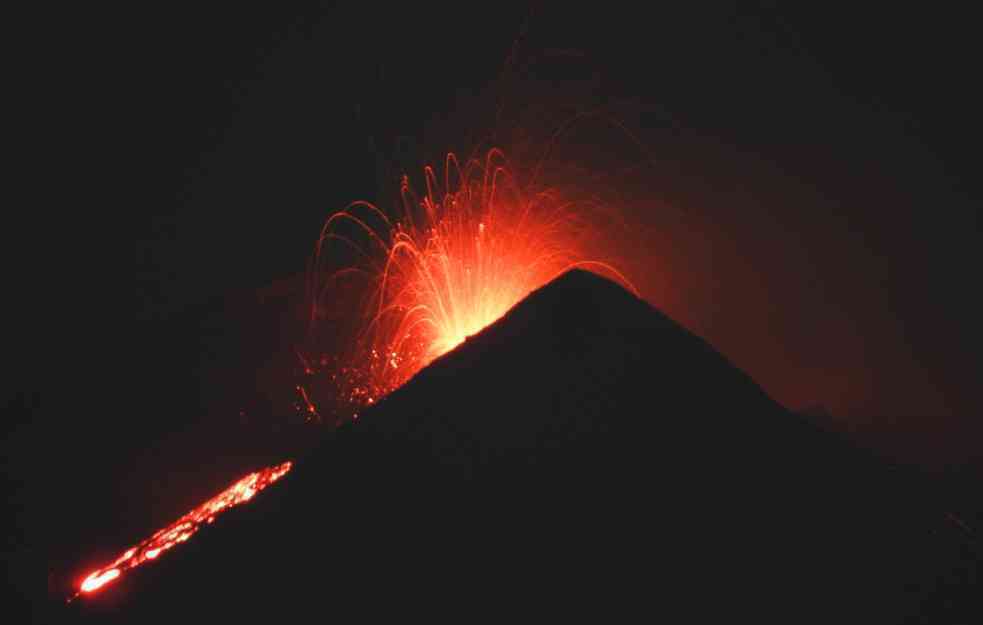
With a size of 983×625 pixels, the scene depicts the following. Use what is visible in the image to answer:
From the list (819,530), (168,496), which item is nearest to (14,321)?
(168,496)

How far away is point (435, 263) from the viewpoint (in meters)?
6.71

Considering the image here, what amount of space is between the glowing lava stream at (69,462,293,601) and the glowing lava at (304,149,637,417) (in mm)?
2480

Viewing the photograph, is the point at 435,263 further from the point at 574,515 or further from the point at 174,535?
the point at 574,515

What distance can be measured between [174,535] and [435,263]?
5.24 meters

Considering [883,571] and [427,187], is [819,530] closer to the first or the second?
[883,571]

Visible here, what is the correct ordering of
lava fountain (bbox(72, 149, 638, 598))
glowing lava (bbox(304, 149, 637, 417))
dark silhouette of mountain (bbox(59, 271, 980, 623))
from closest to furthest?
1. dark silhouette of mountain (bbox(59, 271, 980, 623))
2. lava fountain (bbox(72, 149, 638, 598))
3. glowing lava (bbox(304, 149, 637, 417))

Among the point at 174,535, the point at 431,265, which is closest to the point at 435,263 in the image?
the point at 431,265

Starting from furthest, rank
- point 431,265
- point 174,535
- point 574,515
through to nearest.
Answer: point 431,265 → point 174,535 → point 574,515

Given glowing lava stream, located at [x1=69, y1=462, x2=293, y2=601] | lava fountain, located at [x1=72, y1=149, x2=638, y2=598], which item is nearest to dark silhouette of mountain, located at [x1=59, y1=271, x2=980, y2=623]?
glowing lava stream, located at [x1=69, y1=462, x2=293, y2=601]

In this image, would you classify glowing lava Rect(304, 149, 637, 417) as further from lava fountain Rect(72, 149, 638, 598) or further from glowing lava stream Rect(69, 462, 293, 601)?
glowing lava stream Rect(69, 462, 293, 601)

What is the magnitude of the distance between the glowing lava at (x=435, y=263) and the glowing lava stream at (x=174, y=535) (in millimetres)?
2480

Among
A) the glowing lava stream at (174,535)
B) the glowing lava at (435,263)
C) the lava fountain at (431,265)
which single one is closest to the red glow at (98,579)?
the glowing lava stream at (174,535)

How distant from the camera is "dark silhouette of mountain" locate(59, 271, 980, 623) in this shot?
1430 mm

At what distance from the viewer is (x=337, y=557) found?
150 cm
